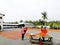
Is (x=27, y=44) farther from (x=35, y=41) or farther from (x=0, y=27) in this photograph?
(x=0, y=27)

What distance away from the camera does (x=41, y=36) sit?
15.2 m

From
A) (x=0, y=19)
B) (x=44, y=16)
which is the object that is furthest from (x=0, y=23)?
(x=44, y=16)

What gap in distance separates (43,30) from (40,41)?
1026 millimetres

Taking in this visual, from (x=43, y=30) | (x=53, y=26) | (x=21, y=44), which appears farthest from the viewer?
(x=53, y=26)

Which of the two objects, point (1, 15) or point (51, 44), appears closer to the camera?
point (51, 44)

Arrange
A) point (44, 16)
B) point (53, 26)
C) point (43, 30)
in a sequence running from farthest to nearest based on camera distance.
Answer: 1. point (44, 16)
2. point (53, 26)
3. point (43, 30)

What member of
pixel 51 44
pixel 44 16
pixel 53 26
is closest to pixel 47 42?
pixel 51 44

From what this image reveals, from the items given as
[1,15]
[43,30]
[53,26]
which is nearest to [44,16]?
[53,26]

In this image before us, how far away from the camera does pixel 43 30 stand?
15.8 m

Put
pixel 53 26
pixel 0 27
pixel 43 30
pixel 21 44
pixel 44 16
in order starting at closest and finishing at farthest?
pixel 21 44 → pixel 43 30 → pixel 0 27 → pixel 53 26 → pixel 44 16

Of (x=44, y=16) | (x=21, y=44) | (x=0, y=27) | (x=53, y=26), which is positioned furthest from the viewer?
(x=44, y=16)

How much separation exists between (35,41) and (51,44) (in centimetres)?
132

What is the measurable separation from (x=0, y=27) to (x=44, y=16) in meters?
47.6

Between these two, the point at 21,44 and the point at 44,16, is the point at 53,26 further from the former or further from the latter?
the point at 21,44
